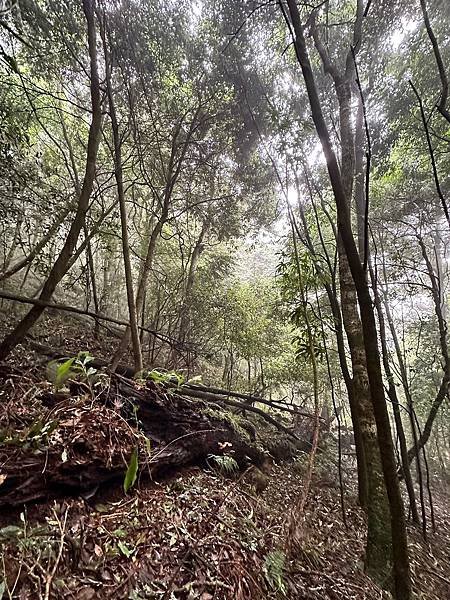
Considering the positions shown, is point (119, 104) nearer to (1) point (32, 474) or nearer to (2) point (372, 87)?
(2) point (372, 87)

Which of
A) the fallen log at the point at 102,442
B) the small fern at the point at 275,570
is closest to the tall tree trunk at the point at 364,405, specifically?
the small fern at the point at 275,570

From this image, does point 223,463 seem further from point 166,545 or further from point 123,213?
point 123,213

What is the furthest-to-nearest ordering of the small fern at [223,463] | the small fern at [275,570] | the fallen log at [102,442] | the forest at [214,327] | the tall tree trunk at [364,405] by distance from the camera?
1. the small fern at [223,463]
2. the tall tree trunk at [364,405]
3. the small fern at [275,570]
4. the fallen log at [102,442]
5. the forest at [214,327]

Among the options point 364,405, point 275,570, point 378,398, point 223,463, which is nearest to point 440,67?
point 378,398

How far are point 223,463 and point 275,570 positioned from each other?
4.19 feet

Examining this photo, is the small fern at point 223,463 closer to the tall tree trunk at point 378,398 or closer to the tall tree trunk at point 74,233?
the tall tree trunk at point 378,398

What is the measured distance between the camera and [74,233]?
3.00 m

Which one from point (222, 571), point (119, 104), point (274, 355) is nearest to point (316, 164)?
point (119, 104)

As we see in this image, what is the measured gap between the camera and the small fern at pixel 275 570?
86.7 inches

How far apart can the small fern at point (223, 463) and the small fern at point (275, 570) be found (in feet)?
3.62

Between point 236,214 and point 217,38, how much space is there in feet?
11.5

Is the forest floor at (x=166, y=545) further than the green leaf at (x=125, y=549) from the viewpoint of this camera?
No

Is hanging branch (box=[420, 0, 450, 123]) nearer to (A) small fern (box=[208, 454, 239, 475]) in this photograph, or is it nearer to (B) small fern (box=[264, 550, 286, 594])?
(B) small fern (box=[264, 550, 286, 594])

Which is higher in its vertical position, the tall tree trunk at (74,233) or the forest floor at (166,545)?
the tall tree trunk at (74,233)
